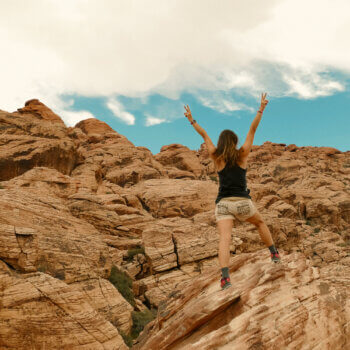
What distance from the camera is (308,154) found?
309 feet

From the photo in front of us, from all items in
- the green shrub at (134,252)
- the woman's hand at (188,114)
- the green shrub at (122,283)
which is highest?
the woman's hand at (188,114)

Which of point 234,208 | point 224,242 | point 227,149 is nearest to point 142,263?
point 224,242

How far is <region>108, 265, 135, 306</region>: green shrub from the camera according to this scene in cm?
1683

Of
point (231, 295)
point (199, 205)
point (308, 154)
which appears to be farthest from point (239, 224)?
point (308, 154)

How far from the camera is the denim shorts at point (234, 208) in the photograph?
509 cm

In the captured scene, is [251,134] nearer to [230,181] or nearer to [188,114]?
[230,181]

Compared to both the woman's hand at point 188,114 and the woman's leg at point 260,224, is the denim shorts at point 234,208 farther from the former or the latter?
the woman's hand at point 188,114

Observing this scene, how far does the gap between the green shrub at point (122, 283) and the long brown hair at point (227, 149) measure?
46.7 ft

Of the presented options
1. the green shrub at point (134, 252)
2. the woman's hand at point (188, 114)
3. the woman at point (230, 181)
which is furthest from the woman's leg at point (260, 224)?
the green shrub at point (134, 252)

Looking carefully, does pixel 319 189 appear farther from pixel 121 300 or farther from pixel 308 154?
pixel 121 300

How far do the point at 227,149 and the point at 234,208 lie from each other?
1082 mm

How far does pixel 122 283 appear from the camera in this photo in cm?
1730

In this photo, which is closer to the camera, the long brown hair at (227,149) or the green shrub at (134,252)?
the long brown hair at (227,149)

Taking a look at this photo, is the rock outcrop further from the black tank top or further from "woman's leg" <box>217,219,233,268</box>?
the black tank top
